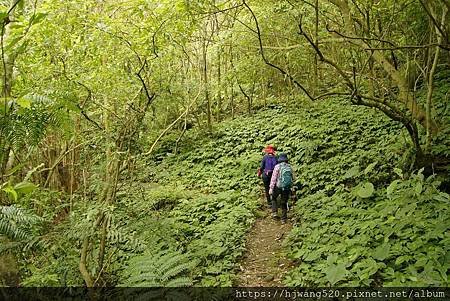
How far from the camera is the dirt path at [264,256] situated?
6.02 meters

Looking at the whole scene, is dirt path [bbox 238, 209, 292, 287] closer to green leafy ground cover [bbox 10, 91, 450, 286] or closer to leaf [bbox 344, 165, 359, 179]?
green leafy ground cover [bbox 10, 91, 450, 286]

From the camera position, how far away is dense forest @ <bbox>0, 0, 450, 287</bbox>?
13.9 ft

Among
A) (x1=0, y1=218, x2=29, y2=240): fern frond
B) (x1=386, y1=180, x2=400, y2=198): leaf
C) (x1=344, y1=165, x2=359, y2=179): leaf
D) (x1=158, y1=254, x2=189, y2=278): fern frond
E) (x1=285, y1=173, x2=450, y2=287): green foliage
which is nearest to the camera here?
(x1=0, y1=218, x2=29, y2=240): fern frond

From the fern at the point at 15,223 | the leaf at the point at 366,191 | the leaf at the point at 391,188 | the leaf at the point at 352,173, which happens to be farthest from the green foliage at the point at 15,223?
the leaf at the point at 352,173

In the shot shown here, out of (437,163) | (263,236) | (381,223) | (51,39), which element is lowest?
(263,236)

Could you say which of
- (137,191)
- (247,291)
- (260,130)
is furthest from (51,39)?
(260,130)

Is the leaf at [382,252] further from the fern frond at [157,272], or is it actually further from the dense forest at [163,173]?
the fern frond at [157,272]

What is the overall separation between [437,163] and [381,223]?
191 cm

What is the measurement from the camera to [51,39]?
5.67 m

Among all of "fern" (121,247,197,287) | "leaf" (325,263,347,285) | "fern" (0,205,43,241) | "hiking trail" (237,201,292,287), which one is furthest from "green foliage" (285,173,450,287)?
"fern" (0,205,43,241)

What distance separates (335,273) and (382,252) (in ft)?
2.23

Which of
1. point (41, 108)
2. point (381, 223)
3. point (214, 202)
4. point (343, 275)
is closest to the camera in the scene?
point (41, 108)

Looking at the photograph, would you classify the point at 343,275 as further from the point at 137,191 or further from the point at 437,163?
the point at 137,191

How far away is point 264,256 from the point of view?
6887mm
